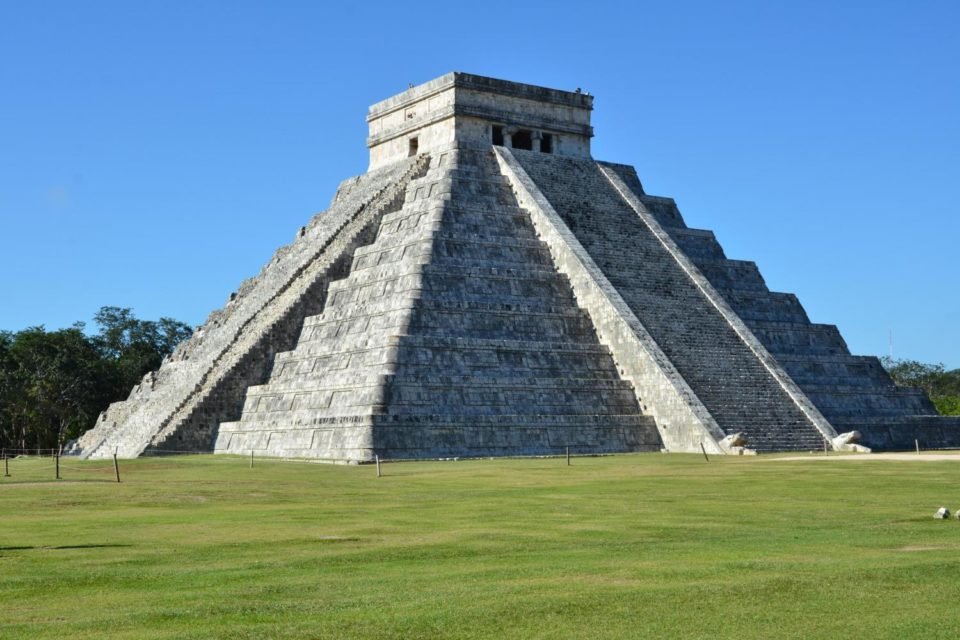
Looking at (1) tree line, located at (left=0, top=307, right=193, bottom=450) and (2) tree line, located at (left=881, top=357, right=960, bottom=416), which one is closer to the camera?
(1) tree line, located at (left=0, top=307, right=193, bottom=450)

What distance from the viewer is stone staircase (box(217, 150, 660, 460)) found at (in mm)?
33750

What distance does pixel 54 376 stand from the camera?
59125mm

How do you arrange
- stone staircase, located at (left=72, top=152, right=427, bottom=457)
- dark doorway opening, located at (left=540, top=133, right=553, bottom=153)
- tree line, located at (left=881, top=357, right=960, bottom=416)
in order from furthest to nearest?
tree line, located at (left=881, top=357, right=960, bottom=416) → dark doorway opening, located at (left=540, top=133, right=553, bottom=153) → stone staircase, located at (left=72, top=152, right=427, bottom=457)

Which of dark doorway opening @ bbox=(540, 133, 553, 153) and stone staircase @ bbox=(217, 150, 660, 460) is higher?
dark doorway opening @ bbox=(540, 133, 553, 153)

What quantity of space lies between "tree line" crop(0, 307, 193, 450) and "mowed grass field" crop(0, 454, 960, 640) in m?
36.2

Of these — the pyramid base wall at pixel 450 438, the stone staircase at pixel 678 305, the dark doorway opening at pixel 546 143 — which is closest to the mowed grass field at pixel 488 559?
the pyramid base wall at pixel 450 438

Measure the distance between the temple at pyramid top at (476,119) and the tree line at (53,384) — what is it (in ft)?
65.7

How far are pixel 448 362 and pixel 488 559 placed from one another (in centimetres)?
2203

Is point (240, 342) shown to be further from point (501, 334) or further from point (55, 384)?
point (55, 384)

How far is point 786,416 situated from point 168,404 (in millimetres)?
19007

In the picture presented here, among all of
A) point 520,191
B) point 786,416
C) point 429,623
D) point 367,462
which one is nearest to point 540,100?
point 520,191

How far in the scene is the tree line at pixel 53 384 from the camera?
192 ft

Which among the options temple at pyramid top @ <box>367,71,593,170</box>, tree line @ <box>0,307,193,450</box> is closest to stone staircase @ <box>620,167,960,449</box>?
temple at pyramid top @ <box>367,71,593,170</box>

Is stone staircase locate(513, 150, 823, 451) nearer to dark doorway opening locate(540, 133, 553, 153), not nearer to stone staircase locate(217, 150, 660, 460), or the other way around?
dark doorway opening locate(540, 133, 553, 153)
